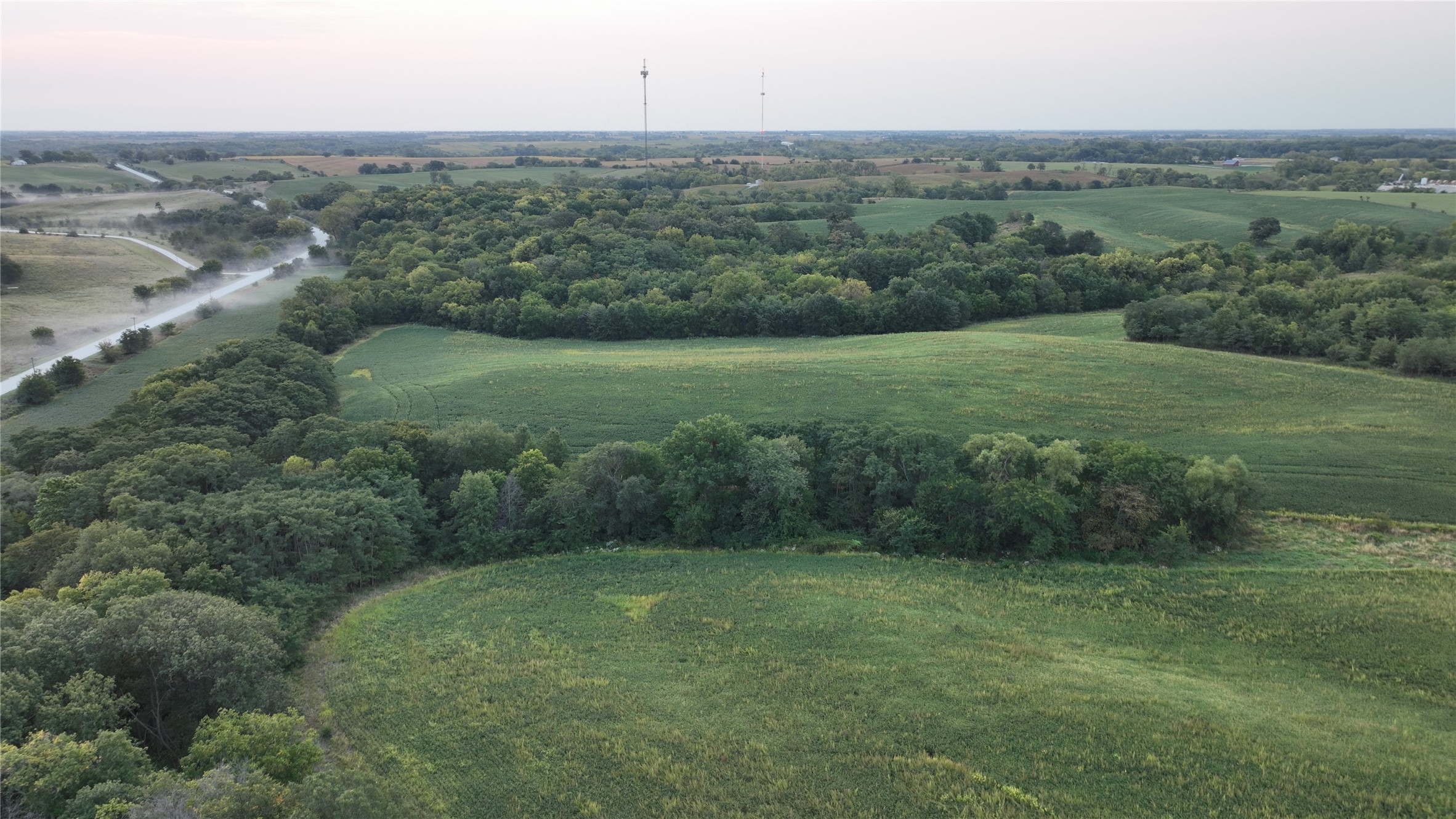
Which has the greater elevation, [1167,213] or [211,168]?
[211,168]

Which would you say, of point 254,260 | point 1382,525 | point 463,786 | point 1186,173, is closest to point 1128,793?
point 463,786

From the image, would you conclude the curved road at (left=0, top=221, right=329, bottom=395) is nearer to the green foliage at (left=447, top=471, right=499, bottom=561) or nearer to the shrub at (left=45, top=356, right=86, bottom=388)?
the shrub at (left=45, top=356, right=86, bottom=388)

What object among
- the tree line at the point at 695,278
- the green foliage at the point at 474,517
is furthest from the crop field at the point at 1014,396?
the green foliage at the point at 474,517

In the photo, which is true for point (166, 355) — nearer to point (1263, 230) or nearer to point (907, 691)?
point (907, 691)

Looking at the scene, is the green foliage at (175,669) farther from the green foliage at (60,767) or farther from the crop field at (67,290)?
A: the crop field at (67,290)

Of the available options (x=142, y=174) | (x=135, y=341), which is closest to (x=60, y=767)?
(x=135, y=341)

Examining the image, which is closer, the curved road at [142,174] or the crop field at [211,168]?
the curved road at [142,174]
